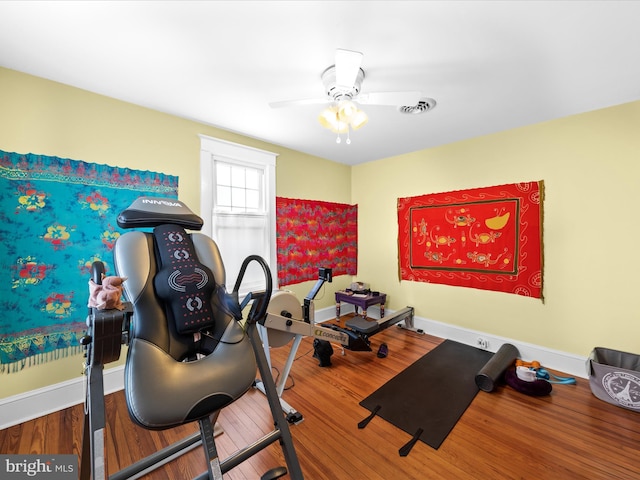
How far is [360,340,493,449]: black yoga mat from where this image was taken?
1.91m

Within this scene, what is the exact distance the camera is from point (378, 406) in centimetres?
210

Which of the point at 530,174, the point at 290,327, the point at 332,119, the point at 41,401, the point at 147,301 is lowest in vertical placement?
the point at 41,401

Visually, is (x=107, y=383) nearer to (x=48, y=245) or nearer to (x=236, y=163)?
(x=48, y=245)

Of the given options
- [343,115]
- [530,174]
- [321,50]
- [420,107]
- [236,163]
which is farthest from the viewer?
[236,163]

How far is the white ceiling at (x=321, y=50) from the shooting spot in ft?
4.54

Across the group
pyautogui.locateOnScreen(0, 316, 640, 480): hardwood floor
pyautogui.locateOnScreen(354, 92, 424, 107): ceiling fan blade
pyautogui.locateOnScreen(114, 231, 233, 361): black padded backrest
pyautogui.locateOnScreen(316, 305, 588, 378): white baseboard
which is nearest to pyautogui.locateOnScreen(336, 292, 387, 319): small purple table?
pyautogui.locateOnScreen(316, 305, 588, 378): white baseboard

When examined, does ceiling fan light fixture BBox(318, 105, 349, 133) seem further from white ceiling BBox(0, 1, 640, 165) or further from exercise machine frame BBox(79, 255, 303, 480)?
exercise machine frame BBox(79, 255, 303, 480)

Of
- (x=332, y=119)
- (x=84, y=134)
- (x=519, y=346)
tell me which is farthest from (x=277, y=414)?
(x=519, y=346)

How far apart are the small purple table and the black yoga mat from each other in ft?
3.19

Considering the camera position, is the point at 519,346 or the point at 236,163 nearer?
the point at 519,346

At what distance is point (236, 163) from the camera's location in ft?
10.1

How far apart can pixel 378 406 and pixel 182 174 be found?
110 inches

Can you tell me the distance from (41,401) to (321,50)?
3.21 metres

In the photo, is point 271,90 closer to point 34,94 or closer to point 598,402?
point 34,94
